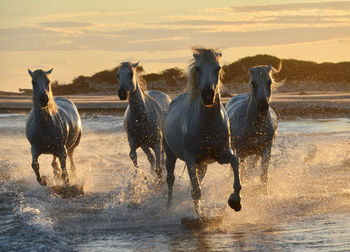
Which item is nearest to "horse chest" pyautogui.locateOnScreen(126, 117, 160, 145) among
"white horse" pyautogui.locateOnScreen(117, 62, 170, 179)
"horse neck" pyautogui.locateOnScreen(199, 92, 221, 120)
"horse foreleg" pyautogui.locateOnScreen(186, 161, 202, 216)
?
"white horse" pyautogui.locateOnScreen(117, 62, 170, 179)

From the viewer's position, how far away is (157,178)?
11.6m

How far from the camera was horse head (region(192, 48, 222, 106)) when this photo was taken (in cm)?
776

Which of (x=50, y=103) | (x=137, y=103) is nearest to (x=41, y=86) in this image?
(x=50, y=103)

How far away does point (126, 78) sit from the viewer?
11.4m

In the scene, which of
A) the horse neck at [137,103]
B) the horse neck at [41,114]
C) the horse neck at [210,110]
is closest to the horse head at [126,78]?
the horse neck at [137,103]

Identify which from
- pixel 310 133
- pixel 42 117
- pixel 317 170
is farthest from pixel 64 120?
pixel 310 133

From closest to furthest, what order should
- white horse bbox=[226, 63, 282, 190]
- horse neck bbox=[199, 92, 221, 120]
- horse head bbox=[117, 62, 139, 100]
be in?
horse neck bbox=[199, 92, 221, 120] → white horse bbox=[226, 63, 282, 190] → horse head bbox=[117, 62, 139, 100]

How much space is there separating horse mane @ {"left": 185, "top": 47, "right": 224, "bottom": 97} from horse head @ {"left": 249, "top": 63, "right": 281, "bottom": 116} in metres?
1.33

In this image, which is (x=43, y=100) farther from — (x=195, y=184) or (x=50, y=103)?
(x=195, y=184)

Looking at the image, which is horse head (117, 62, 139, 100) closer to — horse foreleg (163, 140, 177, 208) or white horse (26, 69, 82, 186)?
white horse (26, 69, 82, 186)

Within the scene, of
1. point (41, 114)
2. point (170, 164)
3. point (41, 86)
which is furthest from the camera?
point (41, 114)

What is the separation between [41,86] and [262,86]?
3.48 m

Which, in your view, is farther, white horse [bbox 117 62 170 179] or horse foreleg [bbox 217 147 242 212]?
white horse [bbox 117 62 170 179]

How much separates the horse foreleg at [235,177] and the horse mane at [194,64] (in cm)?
84
